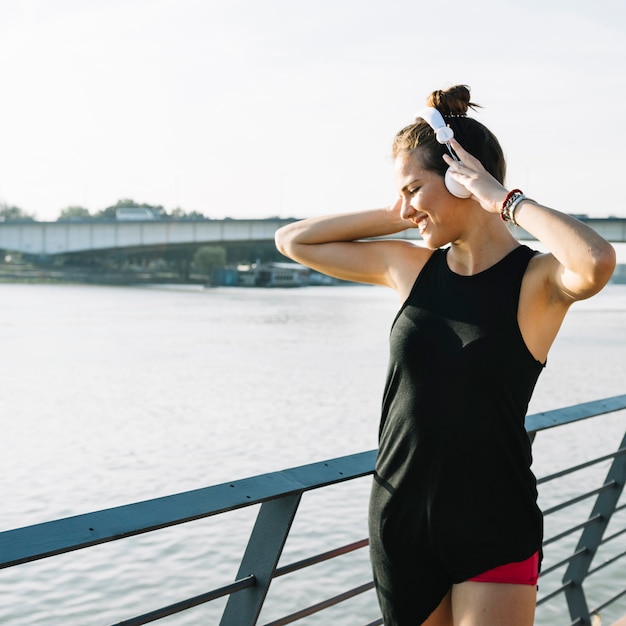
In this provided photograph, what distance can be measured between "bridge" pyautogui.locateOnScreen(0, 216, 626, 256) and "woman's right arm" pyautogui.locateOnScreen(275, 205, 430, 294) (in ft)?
156

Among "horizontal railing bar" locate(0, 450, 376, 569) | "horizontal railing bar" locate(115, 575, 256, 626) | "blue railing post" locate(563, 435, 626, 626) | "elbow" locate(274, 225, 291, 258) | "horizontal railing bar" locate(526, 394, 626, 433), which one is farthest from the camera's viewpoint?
"blue railing post" locate(563, 435, 626, 626)

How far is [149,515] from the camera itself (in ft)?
5.56

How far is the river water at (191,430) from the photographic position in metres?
9.52

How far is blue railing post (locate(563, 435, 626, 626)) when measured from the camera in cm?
386

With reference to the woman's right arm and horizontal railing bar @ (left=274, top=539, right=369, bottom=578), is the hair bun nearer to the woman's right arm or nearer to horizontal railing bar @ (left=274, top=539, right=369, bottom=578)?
the woman's right arm

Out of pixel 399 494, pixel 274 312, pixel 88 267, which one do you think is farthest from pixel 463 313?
pixel 88 267

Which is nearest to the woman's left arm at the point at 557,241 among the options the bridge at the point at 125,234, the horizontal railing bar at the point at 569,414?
the horizontal railing bar at the point at 569,414

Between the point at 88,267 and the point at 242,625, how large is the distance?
266 ft

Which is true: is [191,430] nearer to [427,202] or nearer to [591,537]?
[591,537]

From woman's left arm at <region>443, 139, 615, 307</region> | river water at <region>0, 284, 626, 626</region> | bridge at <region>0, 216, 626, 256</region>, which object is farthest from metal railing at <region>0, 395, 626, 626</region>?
bridge at <region>0, 216, 626, 256</region>

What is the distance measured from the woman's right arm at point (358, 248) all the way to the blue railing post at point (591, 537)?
6.11 feet

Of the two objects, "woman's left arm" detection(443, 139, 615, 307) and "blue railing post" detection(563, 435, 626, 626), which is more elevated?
"woman's left arm" detection(443, 139, 615, 307)

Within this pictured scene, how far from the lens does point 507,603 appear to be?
1.94 meters

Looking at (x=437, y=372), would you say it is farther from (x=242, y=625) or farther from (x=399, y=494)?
(x=242, y=625)
